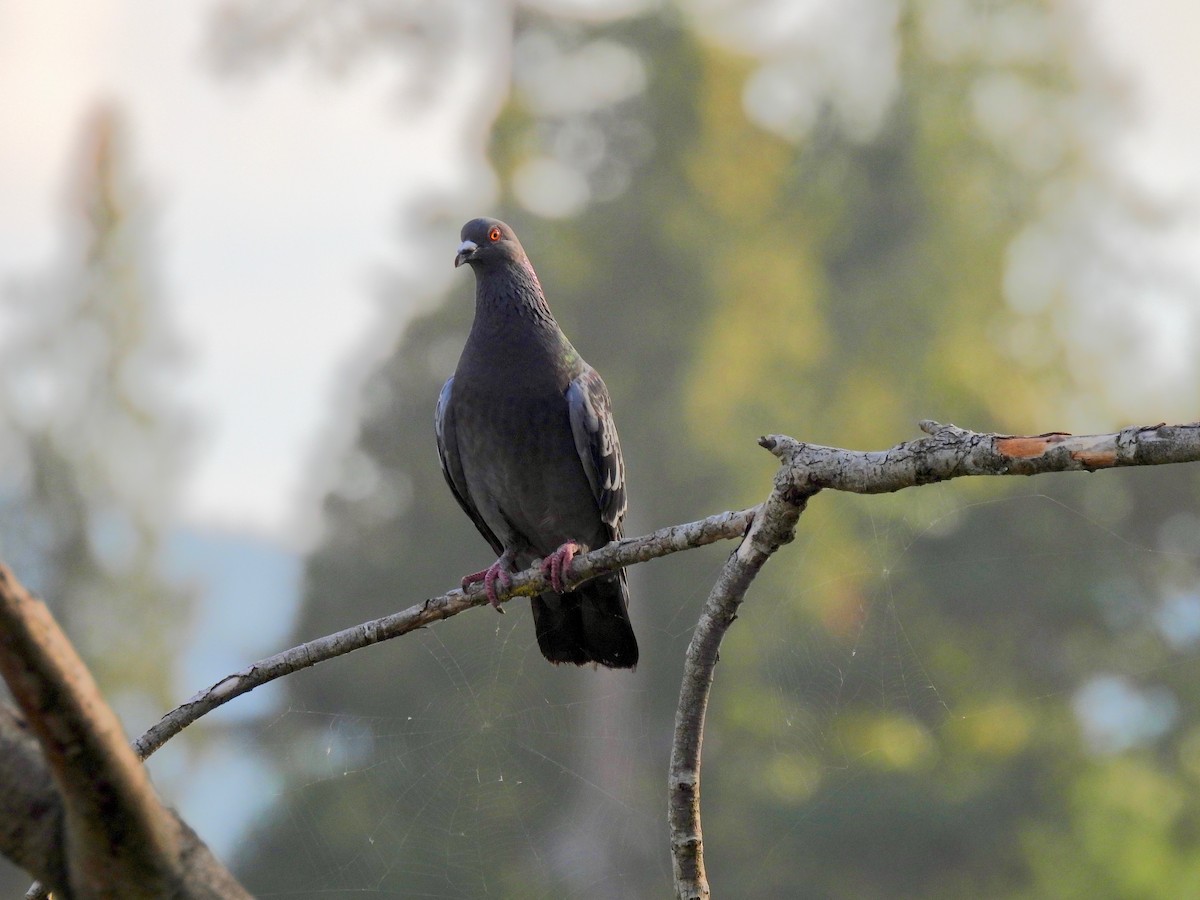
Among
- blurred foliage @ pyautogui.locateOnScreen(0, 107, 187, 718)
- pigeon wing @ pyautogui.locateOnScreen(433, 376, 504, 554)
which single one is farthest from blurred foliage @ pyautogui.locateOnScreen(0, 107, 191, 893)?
pigeon wing @ pyautogui.locateOnScreen(433, 376, 504, 554)

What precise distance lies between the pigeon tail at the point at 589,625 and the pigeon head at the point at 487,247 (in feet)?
4.98

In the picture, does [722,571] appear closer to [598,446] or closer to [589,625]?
[589,625]

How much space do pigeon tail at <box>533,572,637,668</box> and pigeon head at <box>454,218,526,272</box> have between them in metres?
1.52

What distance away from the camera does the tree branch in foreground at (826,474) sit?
2.18m

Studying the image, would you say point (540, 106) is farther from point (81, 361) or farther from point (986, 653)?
point (986, 653)

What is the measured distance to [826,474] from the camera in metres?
2.60

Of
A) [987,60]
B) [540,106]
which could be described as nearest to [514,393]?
[540,106]

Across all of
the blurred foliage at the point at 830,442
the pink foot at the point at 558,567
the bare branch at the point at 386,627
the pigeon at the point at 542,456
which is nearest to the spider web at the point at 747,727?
the blurred foliage at the point at 830,442

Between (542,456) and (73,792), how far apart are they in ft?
10.9

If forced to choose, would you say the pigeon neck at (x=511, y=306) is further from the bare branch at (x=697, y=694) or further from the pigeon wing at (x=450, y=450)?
the bare branch at (x=697, y=694)

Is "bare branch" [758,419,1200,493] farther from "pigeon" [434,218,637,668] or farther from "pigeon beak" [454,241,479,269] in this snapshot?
"pigeon beak" [454,241,479,269]

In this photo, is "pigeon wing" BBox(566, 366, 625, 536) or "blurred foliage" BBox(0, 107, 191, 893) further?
"blurred foliage" BBox(0, 107, 191, 893)

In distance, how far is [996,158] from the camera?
2712 cm

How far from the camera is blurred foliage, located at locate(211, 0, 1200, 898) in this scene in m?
20.4
